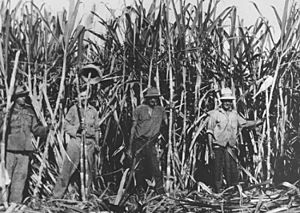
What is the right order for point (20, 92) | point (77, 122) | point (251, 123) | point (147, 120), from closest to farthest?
point (20, 92) → point (77, 122) → point (147, 120) → point (251, 123)

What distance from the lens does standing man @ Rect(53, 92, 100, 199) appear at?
A: 4668 mm

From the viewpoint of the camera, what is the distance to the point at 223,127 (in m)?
4.91

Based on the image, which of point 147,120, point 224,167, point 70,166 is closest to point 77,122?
point 70,166

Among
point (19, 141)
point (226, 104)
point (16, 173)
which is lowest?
point (16, 173)

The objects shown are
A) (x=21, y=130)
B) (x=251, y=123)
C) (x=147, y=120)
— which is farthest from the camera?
(x=251, y=123)

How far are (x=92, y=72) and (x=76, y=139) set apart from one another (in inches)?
29.0

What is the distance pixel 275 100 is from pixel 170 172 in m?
1.43

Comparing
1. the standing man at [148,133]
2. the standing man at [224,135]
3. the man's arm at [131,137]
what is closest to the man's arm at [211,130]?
the standing man at [224,135]

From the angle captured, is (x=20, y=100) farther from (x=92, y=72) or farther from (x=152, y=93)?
(x=152, y=93)

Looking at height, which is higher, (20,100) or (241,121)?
(20,100)

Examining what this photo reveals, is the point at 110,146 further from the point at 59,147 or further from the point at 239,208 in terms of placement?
the point at 239,208

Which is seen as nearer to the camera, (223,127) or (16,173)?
(16,173)

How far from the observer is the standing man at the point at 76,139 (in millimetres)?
4668

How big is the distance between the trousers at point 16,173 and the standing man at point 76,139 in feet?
1.06
